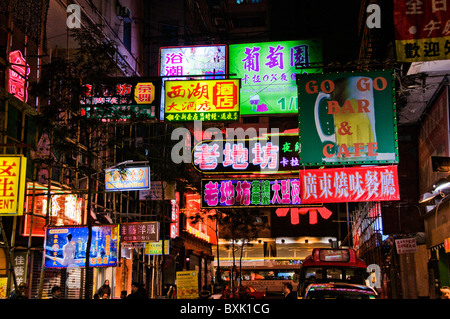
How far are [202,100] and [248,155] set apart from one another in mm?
2936

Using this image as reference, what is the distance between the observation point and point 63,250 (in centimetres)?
1425

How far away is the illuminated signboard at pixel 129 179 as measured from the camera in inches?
628

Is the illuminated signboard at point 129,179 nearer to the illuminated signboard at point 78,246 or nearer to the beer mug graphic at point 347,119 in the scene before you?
the illuminated signboard at point 78,246

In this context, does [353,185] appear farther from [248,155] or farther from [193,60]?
[193,60]

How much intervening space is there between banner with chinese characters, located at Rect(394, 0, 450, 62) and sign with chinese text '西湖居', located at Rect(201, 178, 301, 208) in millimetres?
7066

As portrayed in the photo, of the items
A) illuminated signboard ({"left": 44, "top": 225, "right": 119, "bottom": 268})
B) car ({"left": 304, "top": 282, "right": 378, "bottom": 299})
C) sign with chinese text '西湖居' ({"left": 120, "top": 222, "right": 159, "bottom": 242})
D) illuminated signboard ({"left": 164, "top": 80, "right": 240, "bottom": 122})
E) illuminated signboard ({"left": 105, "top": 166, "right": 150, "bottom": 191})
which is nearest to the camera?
car ({"left": 304, "top": 282, "right": 378, "bottom": 299})

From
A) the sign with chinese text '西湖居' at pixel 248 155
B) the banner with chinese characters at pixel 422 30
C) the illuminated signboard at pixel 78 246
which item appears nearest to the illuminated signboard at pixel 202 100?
the sign with chinese text '西湖居' at pixel 248 155

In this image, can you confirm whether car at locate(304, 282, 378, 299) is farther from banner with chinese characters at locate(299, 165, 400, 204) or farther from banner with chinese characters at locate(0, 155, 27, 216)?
banner with chinese characters at locate(0, 155, 27, 216)

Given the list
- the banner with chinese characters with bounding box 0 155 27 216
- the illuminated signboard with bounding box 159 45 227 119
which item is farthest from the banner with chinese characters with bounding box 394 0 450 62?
the illuminated signboard with bounding box 159 45 227 119

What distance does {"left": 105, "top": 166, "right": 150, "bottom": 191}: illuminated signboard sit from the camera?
628 inches

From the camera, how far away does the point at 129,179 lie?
16125 mm

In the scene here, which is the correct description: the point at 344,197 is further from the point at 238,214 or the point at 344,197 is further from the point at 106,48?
the point at 238,214

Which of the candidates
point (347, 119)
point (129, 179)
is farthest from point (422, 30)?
point (129, 179)

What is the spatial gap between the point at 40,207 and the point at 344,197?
9684mm
